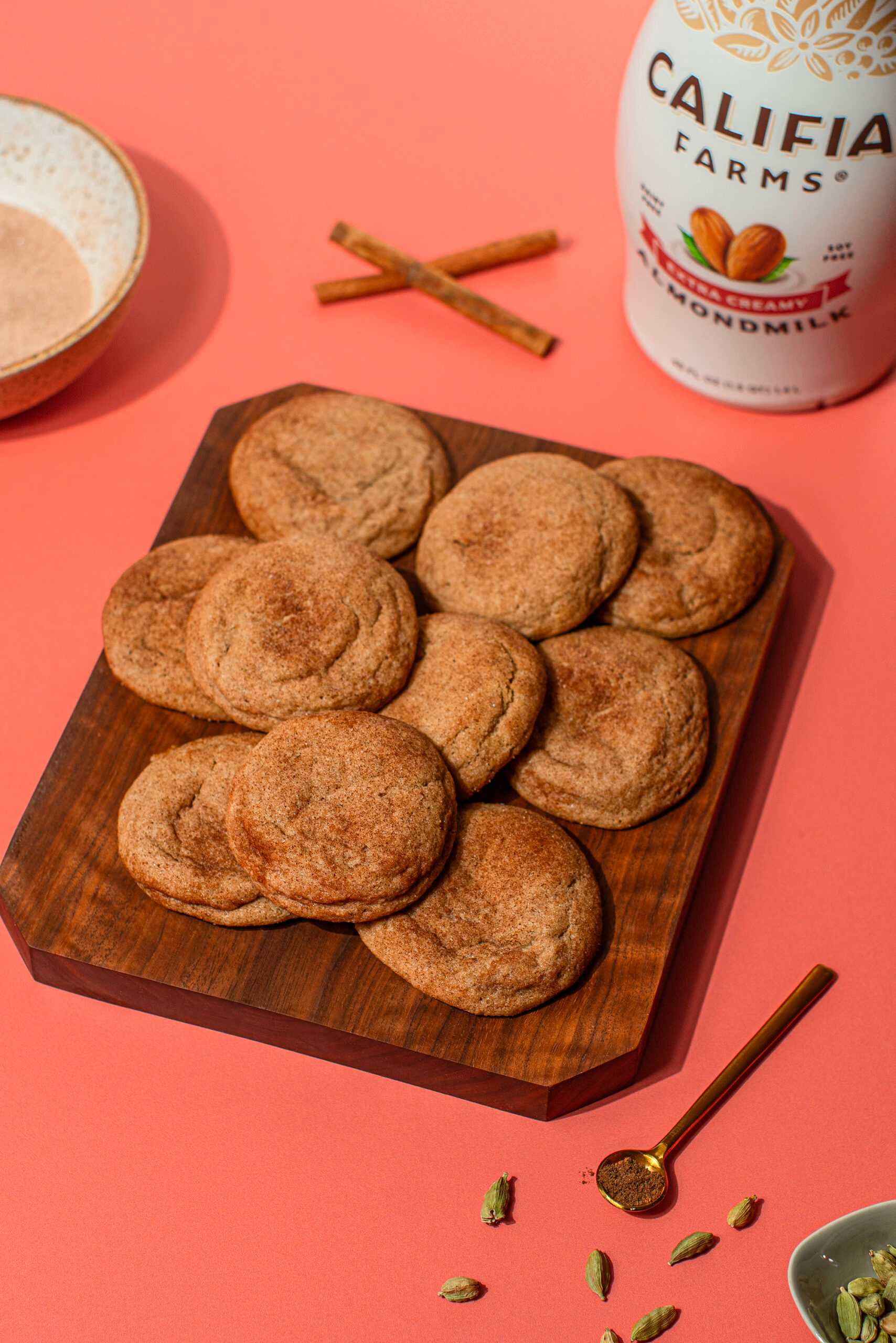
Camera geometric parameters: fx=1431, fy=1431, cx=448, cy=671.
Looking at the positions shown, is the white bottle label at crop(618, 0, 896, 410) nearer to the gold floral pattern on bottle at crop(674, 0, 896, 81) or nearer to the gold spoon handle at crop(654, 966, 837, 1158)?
the gold floral pattern on bottle at crop(674, 0, 896, 81)

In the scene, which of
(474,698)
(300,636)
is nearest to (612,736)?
(474,698)

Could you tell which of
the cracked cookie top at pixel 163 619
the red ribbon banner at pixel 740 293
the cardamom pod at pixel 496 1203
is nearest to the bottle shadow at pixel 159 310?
the cracked cookie top at pixel 163 619

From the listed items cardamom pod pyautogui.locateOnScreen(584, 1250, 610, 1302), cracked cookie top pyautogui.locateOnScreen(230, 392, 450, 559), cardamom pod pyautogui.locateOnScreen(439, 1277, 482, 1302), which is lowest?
cardamom pod pyautogui.locateOnScreen(439, 1277, 482, 1302)

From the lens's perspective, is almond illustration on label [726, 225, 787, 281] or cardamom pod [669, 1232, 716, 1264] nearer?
cardamom pod [669, 1232, 716, 1264]

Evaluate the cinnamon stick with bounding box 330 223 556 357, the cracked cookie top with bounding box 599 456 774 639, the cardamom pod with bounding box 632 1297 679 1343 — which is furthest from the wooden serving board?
the cinnamon stick with bounding box 330 223 556 357

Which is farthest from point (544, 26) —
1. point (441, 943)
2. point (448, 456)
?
point (441, 943)

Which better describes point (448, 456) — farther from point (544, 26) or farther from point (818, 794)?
point (544, 26)
